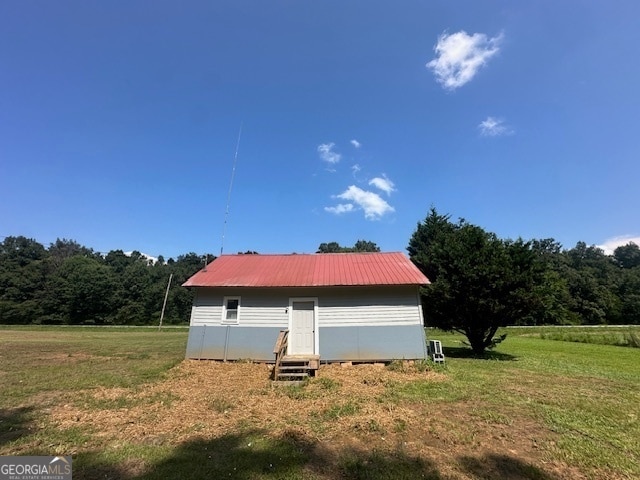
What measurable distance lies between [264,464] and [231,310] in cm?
944

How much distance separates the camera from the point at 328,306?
13.3 meters

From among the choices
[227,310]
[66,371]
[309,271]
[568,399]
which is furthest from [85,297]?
[568,399]

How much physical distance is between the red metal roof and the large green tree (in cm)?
269

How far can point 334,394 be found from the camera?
336 inches

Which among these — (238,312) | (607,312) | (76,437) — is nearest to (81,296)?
(238,312)

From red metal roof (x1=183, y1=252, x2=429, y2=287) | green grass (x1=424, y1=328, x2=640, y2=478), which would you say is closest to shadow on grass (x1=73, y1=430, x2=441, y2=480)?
green grass (x1=424, y1=328, x2=640, y2=478)

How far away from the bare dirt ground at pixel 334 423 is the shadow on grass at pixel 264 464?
60mm

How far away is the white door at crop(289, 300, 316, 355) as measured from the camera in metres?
13.1

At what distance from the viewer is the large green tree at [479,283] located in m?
15.0

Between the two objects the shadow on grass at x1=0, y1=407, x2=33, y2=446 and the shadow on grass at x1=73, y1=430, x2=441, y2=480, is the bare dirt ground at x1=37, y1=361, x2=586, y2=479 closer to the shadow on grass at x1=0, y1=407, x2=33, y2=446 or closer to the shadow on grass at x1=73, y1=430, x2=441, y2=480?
the shadow on grass at x1=73, y1=430, x2=441, y2=480

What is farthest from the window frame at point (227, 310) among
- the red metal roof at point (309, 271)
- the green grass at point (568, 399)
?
the green grass at point (568, 399)

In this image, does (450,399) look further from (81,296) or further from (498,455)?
(81,296)

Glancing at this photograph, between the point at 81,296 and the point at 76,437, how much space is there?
215 feet

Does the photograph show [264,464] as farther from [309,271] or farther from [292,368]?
[309,271]
